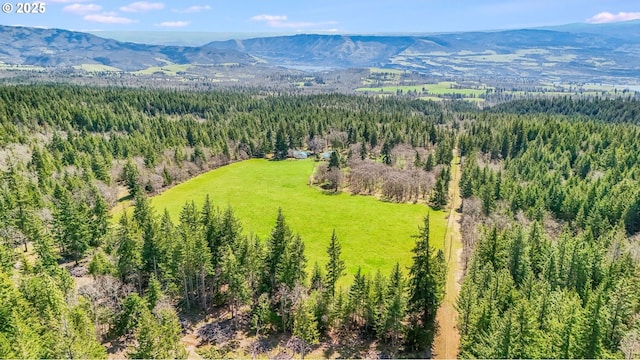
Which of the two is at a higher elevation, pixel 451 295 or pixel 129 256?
pixel 129 256

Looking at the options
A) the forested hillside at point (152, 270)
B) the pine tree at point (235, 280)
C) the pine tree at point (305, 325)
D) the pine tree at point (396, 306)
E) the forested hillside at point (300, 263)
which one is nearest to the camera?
the forested hillside at point (300, 263)

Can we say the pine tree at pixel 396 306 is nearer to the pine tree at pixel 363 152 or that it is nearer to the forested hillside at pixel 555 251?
the forested hillside at pixel 555 251

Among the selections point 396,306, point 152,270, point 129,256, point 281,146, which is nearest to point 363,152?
point 281,146

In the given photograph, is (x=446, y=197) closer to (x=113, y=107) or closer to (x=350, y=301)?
(x=350, y=301)

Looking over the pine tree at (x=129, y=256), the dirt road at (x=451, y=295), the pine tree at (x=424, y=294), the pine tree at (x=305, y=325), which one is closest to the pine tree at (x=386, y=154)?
the dirt road at (x=451, y=295)

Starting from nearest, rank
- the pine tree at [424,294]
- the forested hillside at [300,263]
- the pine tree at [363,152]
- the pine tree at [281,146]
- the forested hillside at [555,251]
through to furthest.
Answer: the forested hillside at [555,251] → the forested hillside at [300,263] → the pine tree at [424,294] → the pine tree at [363,152] → the pine tree at [281,146]

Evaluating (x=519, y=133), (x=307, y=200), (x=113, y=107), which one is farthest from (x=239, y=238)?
(x=113, y=107)

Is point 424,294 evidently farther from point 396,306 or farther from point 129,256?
point 129,256
